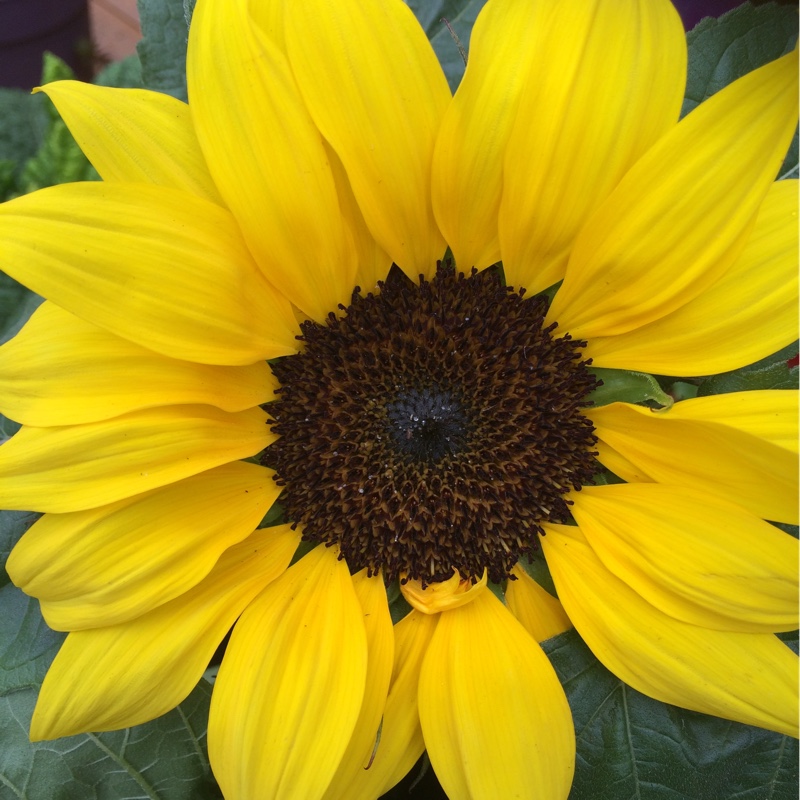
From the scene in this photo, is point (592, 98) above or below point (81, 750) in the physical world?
above

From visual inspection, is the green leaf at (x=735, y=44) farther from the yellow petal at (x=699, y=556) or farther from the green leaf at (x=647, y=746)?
the green leaf at (x=647, y=746)

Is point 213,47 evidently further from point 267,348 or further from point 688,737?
point 688,737

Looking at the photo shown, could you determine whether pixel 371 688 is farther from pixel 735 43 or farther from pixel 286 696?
pixel 735 43

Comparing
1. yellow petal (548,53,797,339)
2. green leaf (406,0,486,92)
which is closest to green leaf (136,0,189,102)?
green leaf (406,0,486,92)

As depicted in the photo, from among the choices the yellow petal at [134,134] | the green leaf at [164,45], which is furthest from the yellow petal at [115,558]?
the green leaf at [164,45]

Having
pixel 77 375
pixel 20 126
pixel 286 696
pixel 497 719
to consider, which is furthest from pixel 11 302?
pixel 497 719

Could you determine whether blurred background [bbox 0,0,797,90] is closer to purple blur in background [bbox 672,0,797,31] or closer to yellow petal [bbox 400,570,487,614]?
purple blur in background [bbox 672,0,797,31]

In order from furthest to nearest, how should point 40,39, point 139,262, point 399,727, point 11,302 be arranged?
point 40,39
point 11,302
point 399,727
point 139,262

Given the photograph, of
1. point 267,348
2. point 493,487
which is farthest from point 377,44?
point 493,487
